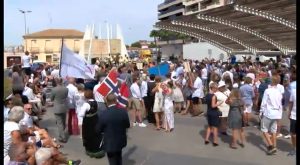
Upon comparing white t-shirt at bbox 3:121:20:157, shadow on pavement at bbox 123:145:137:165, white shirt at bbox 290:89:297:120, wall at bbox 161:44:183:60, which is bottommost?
shadow on pavement at bbox 123:145:137:165

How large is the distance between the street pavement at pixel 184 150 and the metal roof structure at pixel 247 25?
42.0 ft

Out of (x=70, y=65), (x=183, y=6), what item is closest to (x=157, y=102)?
(x=70, y=65)

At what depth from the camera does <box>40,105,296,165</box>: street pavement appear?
32.2ft

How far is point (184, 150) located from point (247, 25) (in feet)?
82.0

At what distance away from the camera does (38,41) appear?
374 feet

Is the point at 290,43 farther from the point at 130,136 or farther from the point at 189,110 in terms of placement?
the point at 130,136

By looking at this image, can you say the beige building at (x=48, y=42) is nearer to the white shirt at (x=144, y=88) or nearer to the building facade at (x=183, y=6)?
the building facade at (x=183, y=6)

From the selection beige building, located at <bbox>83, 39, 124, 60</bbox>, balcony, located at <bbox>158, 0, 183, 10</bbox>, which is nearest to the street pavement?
beige building, located at <bbox>83, 39, 124, 60</bbox>

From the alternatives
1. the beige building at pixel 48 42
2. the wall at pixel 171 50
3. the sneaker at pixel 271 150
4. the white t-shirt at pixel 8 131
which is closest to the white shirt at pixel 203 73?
the sneaker at pixel 271 150

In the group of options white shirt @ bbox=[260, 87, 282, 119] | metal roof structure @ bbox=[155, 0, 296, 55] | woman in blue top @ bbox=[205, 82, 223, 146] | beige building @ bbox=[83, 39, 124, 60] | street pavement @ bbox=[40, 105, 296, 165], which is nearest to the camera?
street pavement @ bbox=[40, 105, 296, 165]

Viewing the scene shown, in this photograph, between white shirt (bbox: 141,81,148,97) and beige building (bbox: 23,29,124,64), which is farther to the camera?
beige building (bbox: 23,29,124,64)

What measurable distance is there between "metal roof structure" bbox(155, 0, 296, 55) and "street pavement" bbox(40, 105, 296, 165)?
12.8 metres

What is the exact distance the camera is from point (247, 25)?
34.3 m

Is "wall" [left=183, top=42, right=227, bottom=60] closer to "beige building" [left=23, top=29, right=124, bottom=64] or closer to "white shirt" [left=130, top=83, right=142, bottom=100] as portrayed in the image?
"beige building" [left=23, top=29, right=124, bottom=64]
